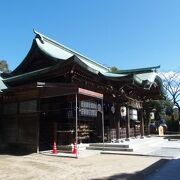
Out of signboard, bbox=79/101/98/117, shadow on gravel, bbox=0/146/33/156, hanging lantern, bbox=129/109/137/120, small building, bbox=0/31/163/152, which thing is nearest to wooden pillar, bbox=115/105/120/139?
small building, bbox=0/31/163/152

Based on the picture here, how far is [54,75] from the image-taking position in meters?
16.0

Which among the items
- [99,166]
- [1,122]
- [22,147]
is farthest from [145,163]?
[1,122]

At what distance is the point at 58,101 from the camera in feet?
55.2

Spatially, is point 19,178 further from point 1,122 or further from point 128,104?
point 128,104

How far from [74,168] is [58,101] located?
22.0 ft

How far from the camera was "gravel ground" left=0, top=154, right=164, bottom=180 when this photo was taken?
362 inches

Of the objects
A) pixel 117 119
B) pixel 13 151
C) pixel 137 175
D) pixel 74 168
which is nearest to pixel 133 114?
pixel 117 119

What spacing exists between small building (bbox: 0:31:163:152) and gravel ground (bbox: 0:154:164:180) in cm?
217

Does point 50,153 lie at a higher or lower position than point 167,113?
lower

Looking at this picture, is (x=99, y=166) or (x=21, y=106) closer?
(x=99, y=166)

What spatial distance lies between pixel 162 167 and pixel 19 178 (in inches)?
203

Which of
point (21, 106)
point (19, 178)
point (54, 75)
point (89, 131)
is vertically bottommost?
point (19, 178)

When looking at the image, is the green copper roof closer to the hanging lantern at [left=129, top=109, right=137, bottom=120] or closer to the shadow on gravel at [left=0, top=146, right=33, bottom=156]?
the hanging lantern at [left=129, top=109, right=137, bottom=120]

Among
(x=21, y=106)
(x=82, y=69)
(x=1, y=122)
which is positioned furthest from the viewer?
(x=1, y=122)
